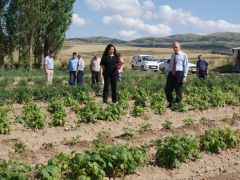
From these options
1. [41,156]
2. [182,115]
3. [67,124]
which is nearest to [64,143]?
[41,156]

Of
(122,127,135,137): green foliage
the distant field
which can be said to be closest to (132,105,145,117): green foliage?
(122,127,135,137): green foliage

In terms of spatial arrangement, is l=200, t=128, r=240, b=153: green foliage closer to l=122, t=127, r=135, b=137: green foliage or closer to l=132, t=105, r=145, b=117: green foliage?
l=122, t=127, r=135, b=137: green foliage

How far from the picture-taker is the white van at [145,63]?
4425cm

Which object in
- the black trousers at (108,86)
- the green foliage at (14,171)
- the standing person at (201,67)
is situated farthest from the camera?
the standing person at (201,67)

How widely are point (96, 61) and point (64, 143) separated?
1106 cm

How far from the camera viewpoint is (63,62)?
44.5 meters

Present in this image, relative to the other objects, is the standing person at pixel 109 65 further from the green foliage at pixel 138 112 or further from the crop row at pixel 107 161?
the crop row at pixel 107 161

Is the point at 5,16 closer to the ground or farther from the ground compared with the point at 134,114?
farther from the ground

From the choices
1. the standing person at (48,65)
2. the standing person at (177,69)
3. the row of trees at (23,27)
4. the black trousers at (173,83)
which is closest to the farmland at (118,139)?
the black trousers at (173,83)

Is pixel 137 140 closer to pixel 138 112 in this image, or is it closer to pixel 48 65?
pixel 138 112

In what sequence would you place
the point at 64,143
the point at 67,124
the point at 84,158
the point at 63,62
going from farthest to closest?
1. the point at 63,62
2. the point at 67,124
3. the point at 64,143
4. the point at 84,158

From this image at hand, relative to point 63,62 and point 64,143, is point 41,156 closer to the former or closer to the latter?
point 64,143

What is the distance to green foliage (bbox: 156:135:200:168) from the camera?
7016mm

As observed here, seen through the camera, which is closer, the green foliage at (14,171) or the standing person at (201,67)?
the green foliage at (14,171)
